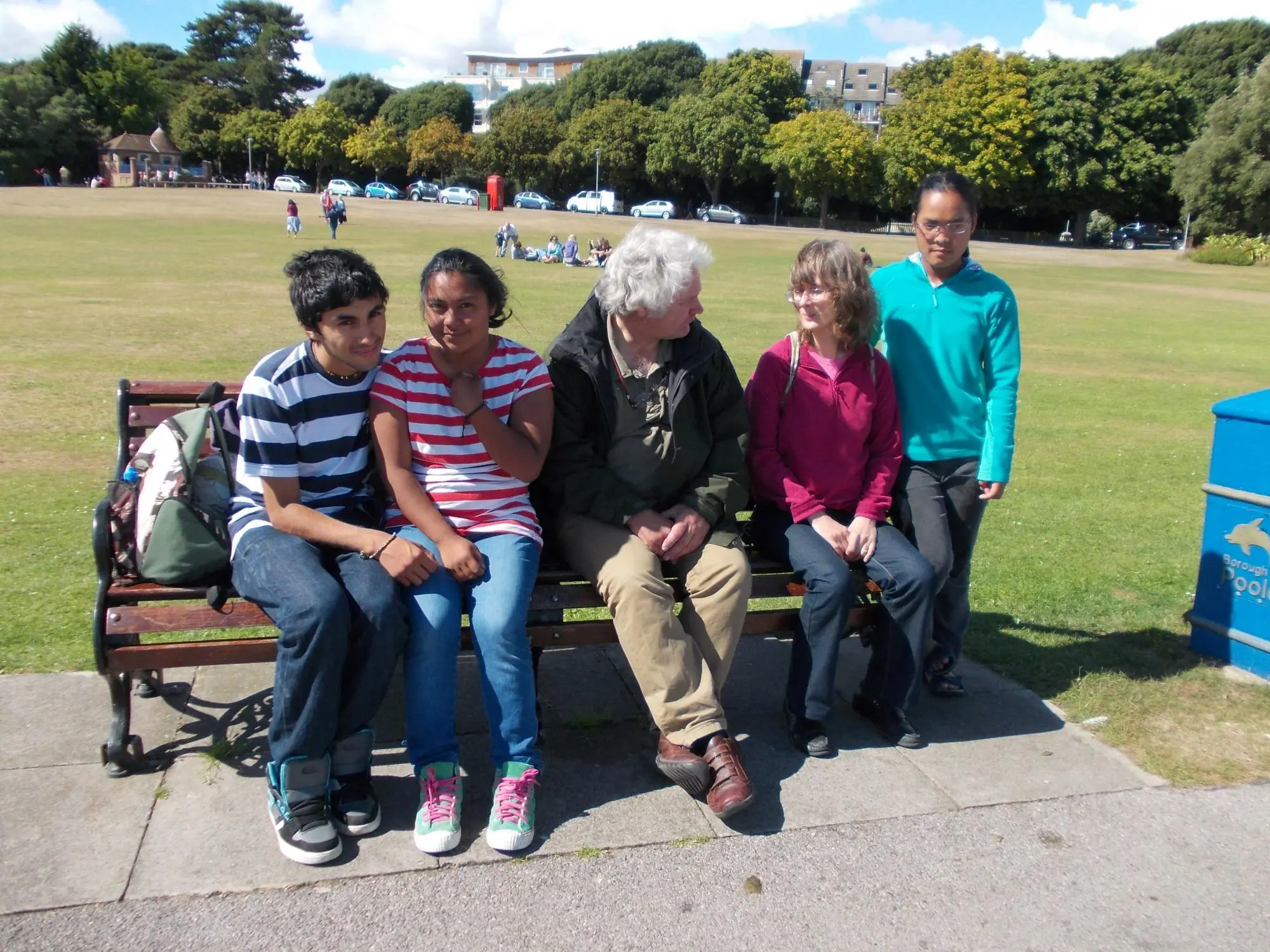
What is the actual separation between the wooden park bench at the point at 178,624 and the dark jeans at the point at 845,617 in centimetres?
13

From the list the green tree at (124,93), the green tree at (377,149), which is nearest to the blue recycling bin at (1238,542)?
the green tree at (377,149)

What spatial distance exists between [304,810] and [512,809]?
1.86 feet

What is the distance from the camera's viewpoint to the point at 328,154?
3455 inches

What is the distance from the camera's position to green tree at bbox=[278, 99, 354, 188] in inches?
3413

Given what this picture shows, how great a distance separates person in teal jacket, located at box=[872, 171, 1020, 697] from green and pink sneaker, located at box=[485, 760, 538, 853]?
5.64 ft

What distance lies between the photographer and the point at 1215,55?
7300 cm

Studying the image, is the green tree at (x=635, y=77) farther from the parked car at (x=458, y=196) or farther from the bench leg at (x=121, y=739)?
the bench leg at (x=121, y=739)

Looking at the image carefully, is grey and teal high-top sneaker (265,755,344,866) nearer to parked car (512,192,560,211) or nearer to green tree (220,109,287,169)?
parked car (512,192,560,211)

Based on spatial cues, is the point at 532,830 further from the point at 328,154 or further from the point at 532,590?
the point at 328,154

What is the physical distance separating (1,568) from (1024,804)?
4636mm

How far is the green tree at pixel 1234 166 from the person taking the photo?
46594mm

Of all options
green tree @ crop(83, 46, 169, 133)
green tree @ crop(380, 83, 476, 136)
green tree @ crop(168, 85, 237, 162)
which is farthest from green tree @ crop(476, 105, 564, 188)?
green tree @ crop(83, 46, 169, 133)

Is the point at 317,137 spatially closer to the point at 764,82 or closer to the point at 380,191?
the point at 380,191

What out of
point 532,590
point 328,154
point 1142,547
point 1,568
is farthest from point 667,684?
point 328,154
